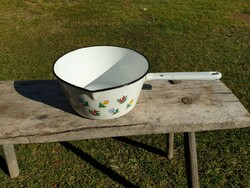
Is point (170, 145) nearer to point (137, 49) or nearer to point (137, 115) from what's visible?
point (137, 115)

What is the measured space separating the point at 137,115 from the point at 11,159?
1.06 m

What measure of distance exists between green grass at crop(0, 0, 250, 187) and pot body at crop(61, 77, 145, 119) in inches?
36.6

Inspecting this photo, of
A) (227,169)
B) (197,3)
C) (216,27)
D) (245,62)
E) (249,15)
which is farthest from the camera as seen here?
(197,3)

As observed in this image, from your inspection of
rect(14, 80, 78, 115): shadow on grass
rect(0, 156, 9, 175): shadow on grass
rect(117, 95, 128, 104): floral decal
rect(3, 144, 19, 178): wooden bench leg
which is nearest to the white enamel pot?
rect(117, 95, 128, 104): floral decal

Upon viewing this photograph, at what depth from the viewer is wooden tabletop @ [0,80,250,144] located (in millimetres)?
1565

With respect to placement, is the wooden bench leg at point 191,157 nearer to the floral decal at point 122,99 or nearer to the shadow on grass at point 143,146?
the floral decal at point 122,99

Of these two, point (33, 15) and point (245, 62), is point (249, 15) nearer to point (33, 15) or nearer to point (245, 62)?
point (245, 62)

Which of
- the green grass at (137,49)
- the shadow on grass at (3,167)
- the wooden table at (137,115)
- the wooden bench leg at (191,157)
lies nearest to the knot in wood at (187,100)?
the wooden table at (137,115)

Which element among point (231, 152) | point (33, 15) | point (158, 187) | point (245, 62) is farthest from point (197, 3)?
point (158, 187)

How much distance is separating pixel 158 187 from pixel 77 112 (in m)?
0.99

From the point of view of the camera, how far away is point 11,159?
2189 mm

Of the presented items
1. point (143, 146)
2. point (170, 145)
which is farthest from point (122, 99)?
point (143, 146)

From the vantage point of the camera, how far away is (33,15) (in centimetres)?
557

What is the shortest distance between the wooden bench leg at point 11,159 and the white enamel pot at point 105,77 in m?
0.71
